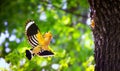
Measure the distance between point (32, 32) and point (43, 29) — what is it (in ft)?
5.07

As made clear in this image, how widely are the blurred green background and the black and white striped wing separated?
70 cm

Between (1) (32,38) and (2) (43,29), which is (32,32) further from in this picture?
(2) (43,29)

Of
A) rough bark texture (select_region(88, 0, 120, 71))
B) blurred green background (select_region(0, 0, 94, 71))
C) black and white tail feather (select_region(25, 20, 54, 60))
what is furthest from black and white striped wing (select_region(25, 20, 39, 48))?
blurred green background (select_region(0, 0, 94, 71))

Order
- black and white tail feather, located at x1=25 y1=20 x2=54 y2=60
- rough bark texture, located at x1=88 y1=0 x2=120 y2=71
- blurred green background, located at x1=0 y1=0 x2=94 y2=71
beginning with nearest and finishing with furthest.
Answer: black and white tail feather, located at x1=25 y1=20 x2=54 y2=60, rough bark texture, located at x1=88 y1=0 x2=120 y2=71, blurred green background, located at x1=0 y1=0 x2=94 y2=71

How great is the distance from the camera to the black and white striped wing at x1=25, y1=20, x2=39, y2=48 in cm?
281

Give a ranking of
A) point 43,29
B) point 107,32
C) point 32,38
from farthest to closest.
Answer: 1. point 43,29
2. point 107,32
3. point 32,38

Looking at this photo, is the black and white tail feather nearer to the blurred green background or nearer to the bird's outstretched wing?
the bird's outstretched wing

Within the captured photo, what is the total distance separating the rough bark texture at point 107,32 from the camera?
296 centimetres

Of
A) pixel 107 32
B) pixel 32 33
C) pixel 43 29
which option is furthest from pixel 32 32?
pixel 43 29

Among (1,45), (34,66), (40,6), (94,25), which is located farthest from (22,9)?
(94,25)

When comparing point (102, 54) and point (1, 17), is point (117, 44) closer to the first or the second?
point (102, 54)

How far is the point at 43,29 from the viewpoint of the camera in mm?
4379

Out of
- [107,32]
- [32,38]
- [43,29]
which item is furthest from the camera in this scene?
[43,29]

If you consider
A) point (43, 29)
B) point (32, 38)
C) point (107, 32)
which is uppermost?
point (43, 29)
